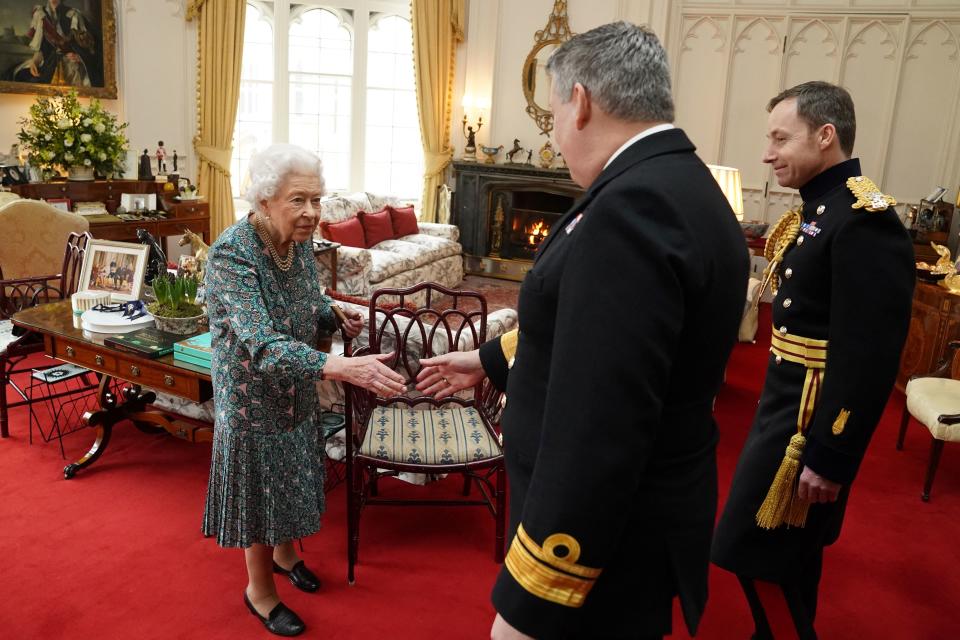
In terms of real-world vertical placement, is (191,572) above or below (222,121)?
below

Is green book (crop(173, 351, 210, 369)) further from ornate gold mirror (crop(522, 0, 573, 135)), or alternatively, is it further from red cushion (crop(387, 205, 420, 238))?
ornate gold mirror (crop(522, 0, 573, 135))

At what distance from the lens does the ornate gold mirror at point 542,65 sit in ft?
26.5

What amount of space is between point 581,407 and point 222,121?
24.7 ft

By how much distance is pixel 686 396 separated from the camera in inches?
43.7

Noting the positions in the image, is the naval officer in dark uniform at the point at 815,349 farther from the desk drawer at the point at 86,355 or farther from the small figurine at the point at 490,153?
the small figurine at the point at 490,153

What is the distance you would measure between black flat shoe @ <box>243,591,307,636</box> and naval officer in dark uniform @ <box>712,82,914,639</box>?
1307 millimetres

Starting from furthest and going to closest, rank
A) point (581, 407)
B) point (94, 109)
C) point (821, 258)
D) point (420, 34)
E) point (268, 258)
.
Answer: point (420, 34) → point (94, 109) → point (268, 258) → point (821, 258) → point (581, 407)

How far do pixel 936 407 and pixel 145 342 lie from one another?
11.9 feet

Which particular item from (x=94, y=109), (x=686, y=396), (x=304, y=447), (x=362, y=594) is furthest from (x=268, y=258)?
(x=94, y=109)

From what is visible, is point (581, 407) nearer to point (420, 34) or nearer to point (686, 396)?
point (686, 396)

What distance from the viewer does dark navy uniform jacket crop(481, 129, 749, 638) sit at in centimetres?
95

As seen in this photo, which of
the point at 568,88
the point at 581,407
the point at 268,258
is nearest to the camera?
the point at 581,407

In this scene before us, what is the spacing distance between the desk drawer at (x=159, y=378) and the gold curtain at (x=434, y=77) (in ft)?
19.8

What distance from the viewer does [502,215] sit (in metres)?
8.58
